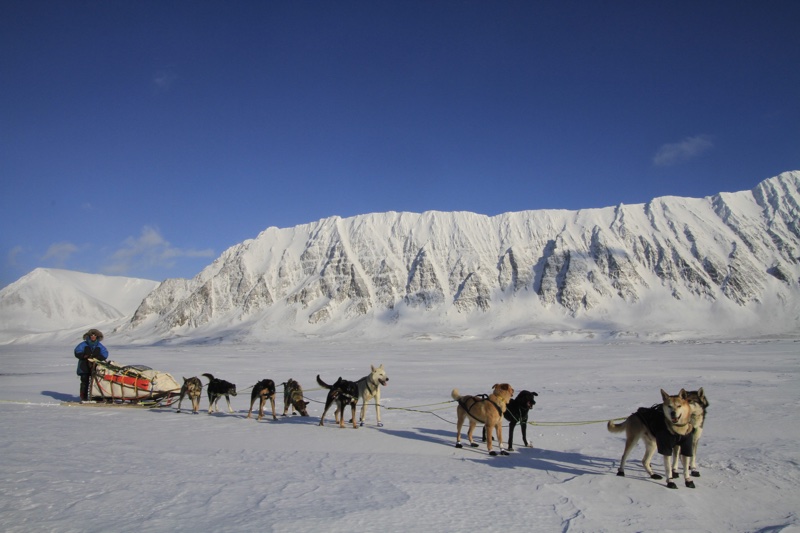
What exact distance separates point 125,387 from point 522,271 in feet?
393

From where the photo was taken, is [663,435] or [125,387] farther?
[125,387]

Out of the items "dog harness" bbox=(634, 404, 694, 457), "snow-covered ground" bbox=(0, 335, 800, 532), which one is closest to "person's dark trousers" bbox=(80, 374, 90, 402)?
"snow-covered ground" bbox=(0, 335, 800, 532)

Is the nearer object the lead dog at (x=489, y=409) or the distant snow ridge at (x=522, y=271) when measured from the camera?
the lead dog at (x=489, y=409)

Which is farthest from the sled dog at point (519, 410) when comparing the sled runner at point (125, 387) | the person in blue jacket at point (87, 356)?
the person in blue jacket at point (87, 356)

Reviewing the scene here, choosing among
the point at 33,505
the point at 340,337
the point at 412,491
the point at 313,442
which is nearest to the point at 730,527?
the point at 412,491

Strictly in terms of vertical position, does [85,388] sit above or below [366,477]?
above

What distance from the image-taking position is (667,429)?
6.91 meters

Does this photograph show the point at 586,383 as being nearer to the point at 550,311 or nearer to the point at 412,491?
the point at 412,491

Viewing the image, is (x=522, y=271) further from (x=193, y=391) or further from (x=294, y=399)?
(x=193, y=391)

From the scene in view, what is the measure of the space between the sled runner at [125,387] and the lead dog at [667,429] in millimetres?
13211

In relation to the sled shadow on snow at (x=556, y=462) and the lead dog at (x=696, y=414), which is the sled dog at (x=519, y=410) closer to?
the sled shadow on snow at (x=556, y=462)

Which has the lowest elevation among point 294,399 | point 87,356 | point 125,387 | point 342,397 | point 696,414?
point 294,399

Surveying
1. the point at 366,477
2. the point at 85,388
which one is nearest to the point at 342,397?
the point at 366,477

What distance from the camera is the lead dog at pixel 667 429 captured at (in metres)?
6.69
